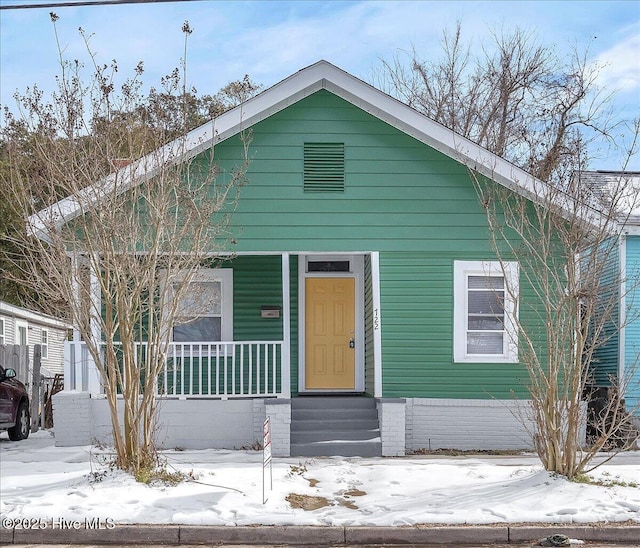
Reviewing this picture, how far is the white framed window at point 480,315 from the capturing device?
1389 cm

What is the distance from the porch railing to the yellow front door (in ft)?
2.42

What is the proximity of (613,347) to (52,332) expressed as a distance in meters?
22.4

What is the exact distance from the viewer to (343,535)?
823 cm

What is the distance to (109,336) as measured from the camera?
996 centimetres

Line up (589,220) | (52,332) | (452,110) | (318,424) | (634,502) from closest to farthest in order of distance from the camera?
1. (634,502)
2. (589,220)
3. (318,424)
4. (452,110)
5. (52,332)

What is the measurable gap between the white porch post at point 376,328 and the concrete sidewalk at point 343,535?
538cm

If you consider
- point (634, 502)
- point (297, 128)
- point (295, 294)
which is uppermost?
point (297, 128)

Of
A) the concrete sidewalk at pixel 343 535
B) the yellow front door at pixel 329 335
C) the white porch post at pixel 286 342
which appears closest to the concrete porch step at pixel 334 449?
the white porch post at pixel 286 342

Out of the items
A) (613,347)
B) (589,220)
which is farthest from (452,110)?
(589,220)

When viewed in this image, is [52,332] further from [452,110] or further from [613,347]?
[613,347]

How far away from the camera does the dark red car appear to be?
604 inches

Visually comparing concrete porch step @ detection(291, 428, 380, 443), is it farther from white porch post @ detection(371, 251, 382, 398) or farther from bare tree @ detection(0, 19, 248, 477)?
bare tree @ detection(0, 19, 248, 477)

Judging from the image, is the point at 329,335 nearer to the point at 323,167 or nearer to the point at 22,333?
the point at 323,167

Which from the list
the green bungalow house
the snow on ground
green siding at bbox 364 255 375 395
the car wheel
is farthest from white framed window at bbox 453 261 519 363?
the car wheel
